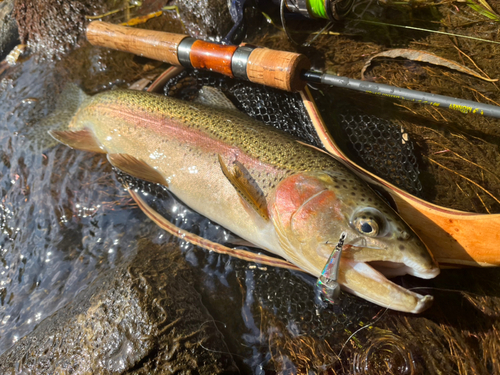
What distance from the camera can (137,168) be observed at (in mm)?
2910

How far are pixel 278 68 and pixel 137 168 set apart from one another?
157cm

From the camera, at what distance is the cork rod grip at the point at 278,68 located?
265cm

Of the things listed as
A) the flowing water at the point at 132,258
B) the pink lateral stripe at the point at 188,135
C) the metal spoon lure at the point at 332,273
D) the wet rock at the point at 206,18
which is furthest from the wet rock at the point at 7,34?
the metal spoon lure at the point at 332,273

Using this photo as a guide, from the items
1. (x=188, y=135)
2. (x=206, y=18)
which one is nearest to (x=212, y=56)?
(x=188, y=135)

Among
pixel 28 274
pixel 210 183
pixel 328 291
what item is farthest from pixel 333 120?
pixel 28 274

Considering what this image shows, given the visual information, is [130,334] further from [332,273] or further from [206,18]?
[206,18]

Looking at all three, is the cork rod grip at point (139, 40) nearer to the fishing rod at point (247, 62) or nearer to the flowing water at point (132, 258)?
the fishing rod at point (247, 62)

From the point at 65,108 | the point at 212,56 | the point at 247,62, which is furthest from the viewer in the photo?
the point at 65,108

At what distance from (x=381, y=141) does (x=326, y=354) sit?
6.40 ft

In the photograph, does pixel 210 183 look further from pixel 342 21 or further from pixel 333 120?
pixel 342 21

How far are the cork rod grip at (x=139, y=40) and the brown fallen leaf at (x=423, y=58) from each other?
1993 mm

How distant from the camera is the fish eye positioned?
1898 millimetres

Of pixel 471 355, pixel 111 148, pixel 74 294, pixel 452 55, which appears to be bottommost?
pixel 471 355

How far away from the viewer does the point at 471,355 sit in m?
2.21
